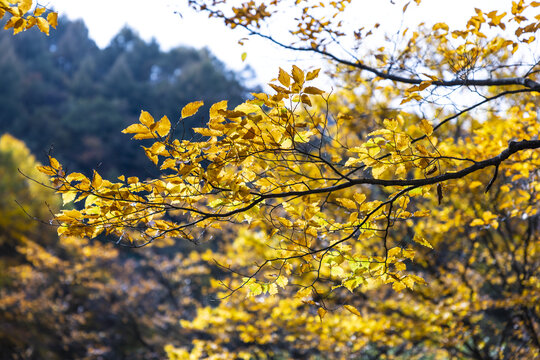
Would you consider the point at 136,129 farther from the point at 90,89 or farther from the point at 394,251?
the point at 90,89

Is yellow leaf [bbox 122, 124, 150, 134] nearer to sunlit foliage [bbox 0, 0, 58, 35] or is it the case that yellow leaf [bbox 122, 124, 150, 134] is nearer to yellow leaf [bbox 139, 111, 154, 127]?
yellow leaf [bbox 139, 111, 154, 127]

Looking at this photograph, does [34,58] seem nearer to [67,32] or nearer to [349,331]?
[67,32]

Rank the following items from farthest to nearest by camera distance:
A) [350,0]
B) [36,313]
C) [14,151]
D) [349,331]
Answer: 1. [14,151]
2. [36,313]
3. [349,331]
4. [350,0]

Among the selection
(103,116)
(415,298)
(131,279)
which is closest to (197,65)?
(103,116)

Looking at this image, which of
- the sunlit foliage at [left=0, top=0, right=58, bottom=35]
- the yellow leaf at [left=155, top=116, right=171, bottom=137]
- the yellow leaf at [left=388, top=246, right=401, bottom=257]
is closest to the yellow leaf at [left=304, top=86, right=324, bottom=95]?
the yellow leaf at [left=155, top=116, right=171, bottom=137]

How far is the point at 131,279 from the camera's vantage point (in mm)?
11539

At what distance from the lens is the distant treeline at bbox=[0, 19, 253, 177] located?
2211 centimetres

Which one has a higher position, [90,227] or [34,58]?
[34,58]

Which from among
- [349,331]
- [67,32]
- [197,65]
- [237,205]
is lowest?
[237,205]

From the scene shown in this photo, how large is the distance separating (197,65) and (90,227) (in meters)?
28.0

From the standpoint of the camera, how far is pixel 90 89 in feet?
86.4

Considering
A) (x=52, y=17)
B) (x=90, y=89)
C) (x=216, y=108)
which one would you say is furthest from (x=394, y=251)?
(x=90, y=89)

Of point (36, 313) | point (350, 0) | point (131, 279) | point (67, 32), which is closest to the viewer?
point (350, 0)

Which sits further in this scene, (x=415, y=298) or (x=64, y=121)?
(x=64, y=121)
